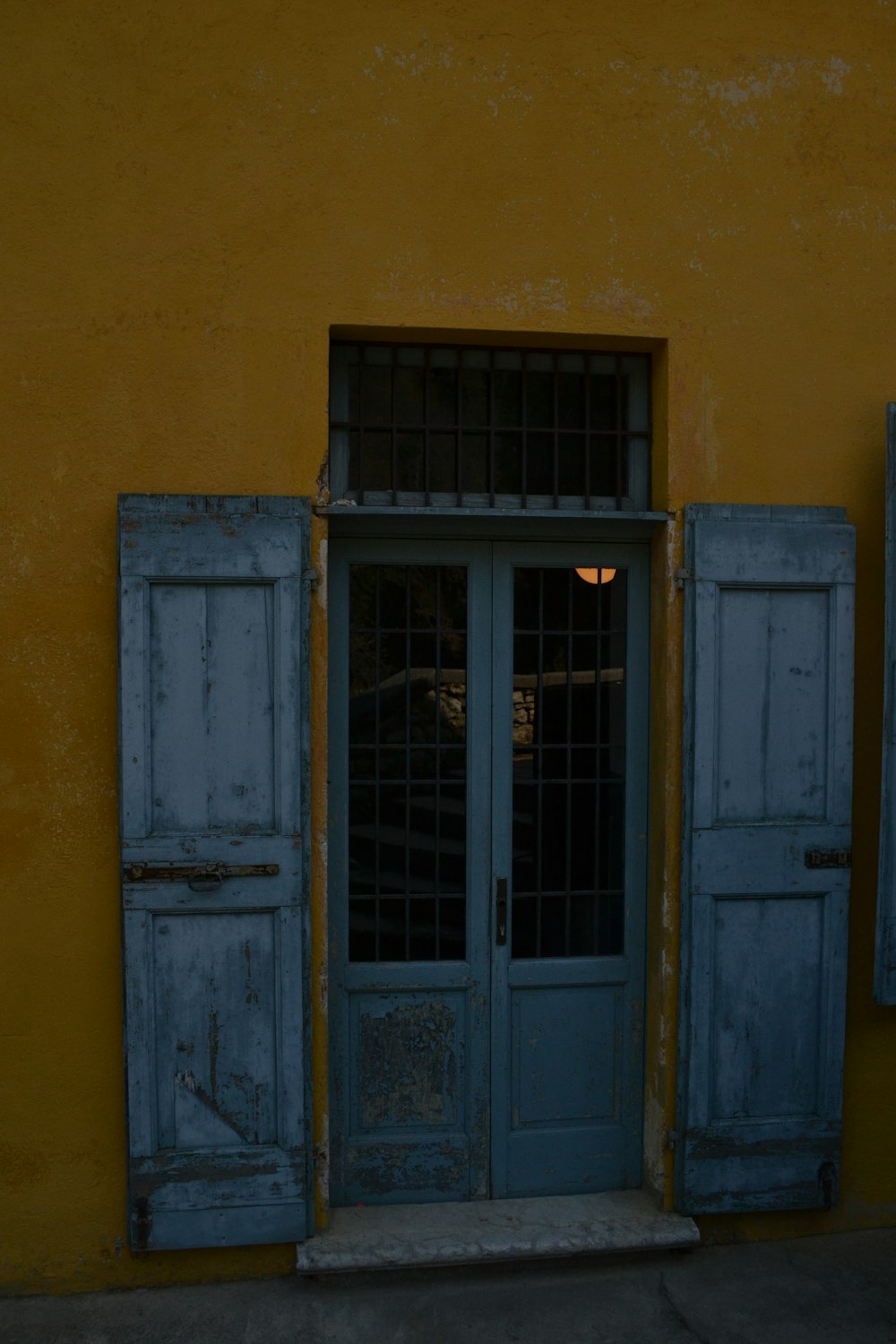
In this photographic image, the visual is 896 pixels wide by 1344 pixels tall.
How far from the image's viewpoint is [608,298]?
3420mm

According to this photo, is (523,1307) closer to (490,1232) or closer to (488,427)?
(490,1232)

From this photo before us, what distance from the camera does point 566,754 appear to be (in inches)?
143

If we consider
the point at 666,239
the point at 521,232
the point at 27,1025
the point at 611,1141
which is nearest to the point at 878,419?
the point at 666,239

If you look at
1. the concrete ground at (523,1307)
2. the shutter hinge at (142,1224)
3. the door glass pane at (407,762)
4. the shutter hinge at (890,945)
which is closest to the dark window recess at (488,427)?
the door glass pane at (407,762)

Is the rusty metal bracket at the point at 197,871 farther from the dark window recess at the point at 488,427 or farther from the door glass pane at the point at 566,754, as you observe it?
the dark window recess at the point at 488,427

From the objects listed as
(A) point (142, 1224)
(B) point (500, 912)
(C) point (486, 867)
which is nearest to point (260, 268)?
(C) point (486, 867)

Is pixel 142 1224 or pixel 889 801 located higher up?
pixel 889 801

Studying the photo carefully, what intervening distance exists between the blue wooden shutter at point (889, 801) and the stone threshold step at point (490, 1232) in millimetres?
1093

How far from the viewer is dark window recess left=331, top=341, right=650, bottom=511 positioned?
11.6 feet

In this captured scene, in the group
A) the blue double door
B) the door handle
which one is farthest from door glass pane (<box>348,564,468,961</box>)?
the door handle

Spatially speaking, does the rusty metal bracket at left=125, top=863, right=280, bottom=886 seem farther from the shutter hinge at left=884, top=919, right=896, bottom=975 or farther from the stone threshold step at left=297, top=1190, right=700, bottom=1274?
the shutter hinge at left=884, top=919, right=896, bottom=975

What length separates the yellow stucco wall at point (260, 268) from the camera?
324 cm

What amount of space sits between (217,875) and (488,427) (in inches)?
70.1

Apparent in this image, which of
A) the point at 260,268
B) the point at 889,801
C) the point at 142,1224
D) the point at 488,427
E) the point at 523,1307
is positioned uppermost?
the point at 260,268
